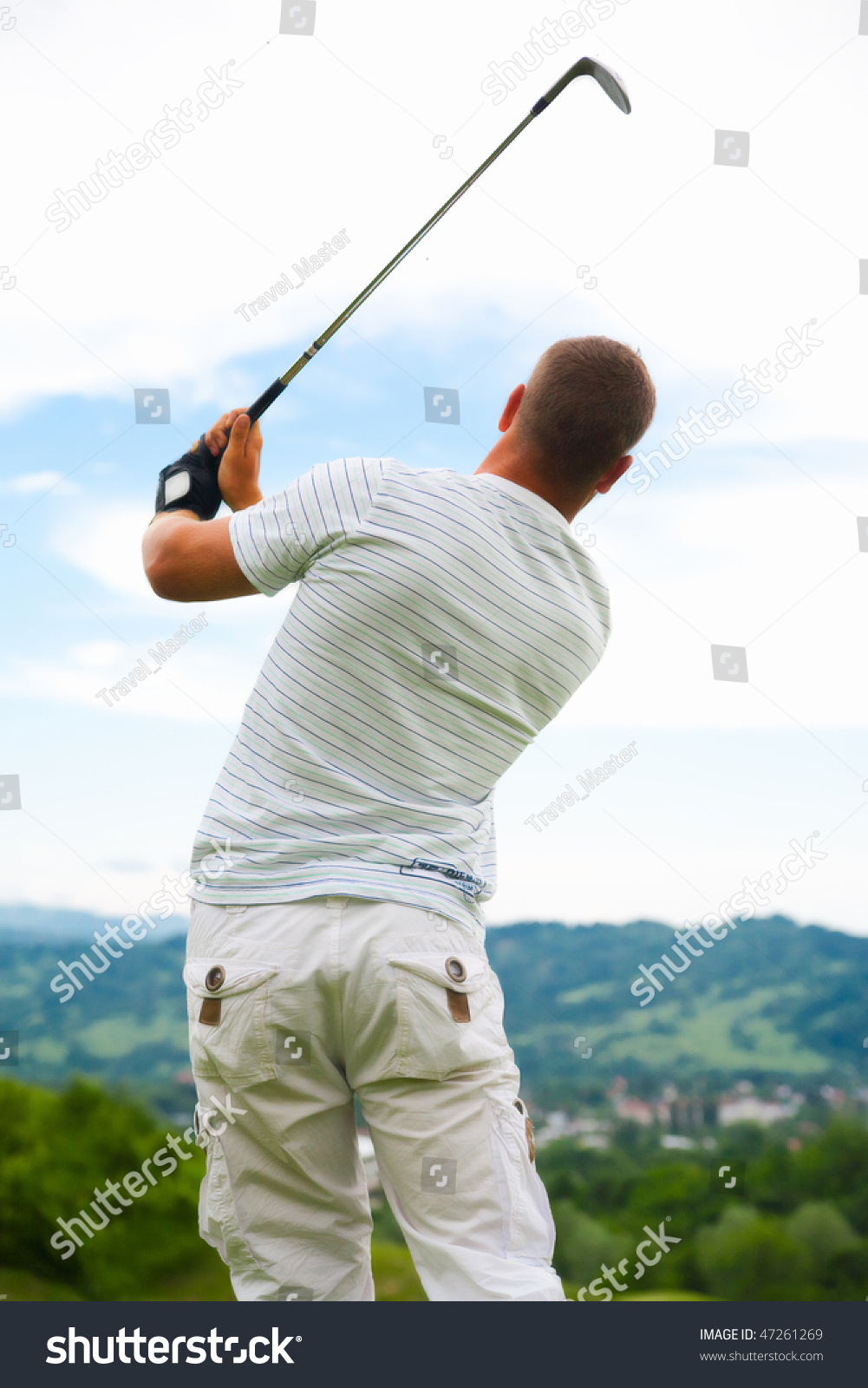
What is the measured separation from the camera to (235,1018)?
3.34 feet

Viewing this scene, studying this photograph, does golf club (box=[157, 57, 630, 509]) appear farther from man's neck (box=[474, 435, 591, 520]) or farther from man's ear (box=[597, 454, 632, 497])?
man's ear (box=[597, 454, 632, 497])

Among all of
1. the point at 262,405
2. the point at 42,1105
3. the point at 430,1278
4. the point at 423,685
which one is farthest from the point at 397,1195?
the point at 42,1105

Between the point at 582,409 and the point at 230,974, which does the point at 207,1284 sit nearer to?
the point at 230,974

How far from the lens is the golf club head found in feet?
5.91

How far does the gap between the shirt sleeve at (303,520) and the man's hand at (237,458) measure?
26 centimetres

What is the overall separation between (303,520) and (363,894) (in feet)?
1.18

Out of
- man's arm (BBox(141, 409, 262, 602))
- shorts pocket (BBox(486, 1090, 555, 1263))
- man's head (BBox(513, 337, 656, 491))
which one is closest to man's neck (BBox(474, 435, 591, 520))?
man's head (BBox(513, 337, 656, 491))

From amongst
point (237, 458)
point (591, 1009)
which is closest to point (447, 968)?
point (237, 458)

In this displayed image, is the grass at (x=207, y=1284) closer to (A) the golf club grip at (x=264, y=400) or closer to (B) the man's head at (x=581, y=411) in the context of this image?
(A) the golf club grip at (x=264, y=400)

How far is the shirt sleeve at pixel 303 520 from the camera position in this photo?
108cm

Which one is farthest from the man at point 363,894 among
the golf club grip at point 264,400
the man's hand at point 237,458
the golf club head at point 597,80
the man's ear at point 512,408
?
the golf club head at point 597,80

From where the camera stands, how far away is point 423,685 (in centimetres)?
107

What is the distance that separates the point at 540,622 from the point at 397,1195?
56 cm

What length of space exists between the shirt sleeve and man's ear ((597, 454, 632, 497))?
28cm
